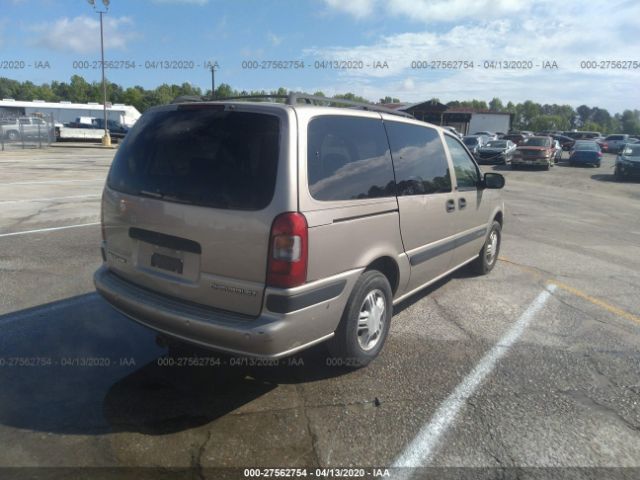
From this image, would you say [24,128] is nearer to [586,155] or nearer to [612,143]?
[586,155]

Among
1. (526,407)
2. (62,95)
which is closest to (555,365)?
(526,407)

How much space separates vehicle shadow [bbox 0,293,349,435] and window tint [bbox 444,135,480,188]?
242 cm

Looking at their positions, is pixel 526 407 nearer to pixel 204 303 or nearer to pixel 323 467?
pixel 323 467

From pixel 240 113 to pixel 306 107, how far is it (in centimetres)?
44

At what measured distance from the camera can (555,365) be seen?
12.5 feet

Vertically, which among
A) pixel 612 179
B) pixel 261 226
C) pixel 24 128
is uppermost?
pixel 24 128

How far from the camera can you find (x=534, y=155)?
25.6 meters

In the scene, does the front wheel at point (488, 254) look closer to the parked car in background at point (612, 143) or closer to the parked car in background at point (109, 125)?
the parked car in background at point (109, 125)

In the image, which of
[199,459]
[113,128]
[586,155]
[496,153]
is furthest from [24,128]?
[586,155]

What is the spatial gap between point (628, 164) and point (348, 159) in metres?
23.6

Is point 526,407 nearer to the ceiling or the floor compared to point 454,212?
nearer to the floor

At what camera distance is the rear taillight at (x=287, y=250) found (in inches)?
110

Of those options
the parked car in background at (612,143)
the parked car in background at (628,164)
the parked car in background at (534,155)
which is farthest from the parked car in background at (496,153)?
the parked car in background at (612,143)

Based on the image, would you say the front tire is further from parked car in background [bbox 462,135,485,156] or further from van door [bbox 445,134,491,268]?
parked car in background [bbox 462,135,485,156]
